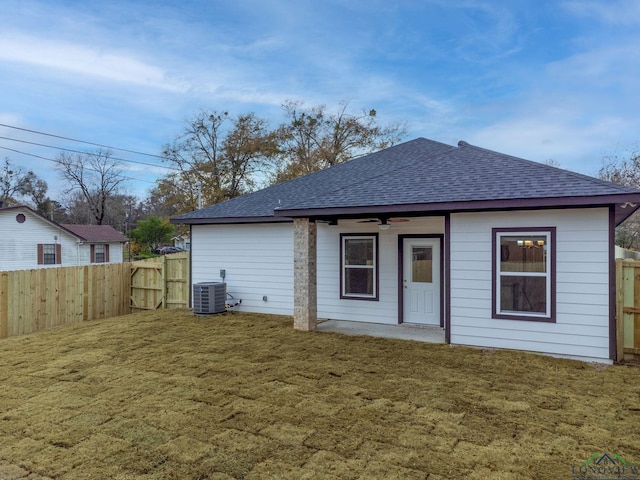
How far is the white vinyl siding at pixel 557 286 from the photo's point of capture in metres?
5.89

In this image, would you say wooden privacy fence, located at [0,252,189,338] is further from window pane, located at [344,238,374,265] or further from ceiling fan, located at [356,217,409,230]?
ceiling fan, located at [356,217,409,230]

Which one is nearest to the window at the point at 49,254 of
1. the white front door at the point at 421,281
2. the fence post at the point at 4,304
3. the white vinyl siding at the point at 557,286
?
the fence post at the point at 4,304

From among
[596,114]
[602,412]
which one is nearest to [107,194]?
[596,114]

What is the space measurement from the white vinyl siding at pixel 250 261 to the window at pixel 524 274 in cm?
479

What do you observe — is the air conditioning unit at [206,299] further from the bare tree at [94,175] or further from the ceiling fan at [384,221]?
the bare tree at [94,175]

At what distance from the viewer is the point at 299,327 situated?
8039mm

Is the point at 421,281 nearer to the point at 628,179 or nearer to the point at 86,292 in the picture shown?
the point at 86,292

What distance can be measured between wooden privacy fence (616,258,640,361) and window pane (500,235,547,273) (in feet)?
3.35

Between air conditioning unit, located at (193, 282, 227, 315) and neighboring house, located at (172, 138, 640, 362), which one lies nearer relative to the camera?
neighboring house, located at (172, 138, 640, 362)

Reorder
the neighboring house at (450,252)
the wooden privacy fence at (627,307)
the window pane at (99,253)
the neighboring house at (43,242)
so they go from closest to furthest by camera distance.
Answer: the wooden privacy fence at (627,307), the neighboring house at (450,252), the neighboring house at (43,242), the window pane at (99,253)

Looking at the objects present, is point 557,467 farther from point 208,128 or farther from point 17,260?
point 208,128

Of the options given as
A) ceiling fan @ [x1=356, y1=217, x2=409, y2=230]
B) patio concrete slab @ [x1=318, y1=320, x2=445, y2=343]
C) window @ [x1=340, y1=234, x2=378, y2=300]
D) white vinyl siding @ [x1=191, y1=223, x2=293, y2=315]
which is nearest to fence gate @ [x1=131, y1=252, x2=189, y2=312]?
white vinyl siding @ [x1=191, y1=223, x2=293, y2=315]

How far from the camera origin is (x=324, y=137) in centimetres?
2708

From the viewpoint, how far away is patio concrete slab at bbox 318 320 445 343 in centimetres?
734
